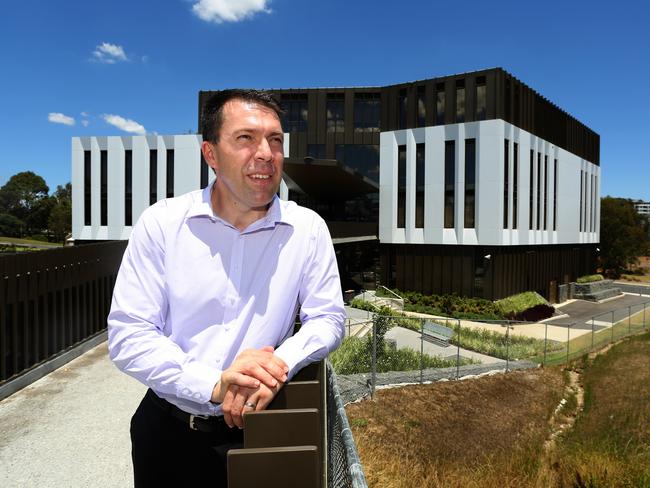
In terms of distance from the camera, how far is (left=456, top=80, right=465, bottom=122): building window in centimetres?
3000

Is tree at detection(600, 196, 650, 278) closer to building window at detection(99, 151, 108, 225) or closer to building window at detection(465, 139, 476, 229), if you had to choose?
building window at detection(465, 139, 476, 229)

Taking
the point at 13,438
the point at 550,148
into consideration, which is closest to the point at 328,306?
the point at 13,438

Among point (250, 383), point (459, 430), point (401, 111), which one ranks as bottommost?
point (459, 430)

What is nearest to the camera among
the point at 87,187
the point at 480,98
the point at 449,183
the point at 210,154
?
the point at 210,154

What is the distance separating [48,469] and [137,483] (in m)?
3.13

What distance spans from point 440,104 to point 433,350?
20803 millimetres

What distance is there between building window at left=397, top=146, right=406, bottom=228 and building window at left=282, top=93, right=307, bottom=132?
8.39 m

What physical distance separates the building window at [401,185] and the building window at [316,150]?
6320 millimetres

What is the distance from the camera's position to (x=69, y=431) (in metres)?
4.86

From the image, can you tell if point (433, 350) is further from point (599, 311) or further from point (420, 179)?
point (599, 311)

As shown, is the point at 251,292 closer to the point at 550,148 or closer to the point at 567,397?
the point at 567,397

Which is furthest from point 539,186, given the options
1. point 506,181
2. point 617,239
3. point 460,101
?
point 617,239

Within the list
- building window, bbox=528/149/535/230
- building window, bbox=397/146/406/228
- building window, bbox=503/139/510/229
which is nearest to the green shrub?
building window, bbox=528/149/535/230

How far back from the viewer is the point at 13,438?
4.63m
